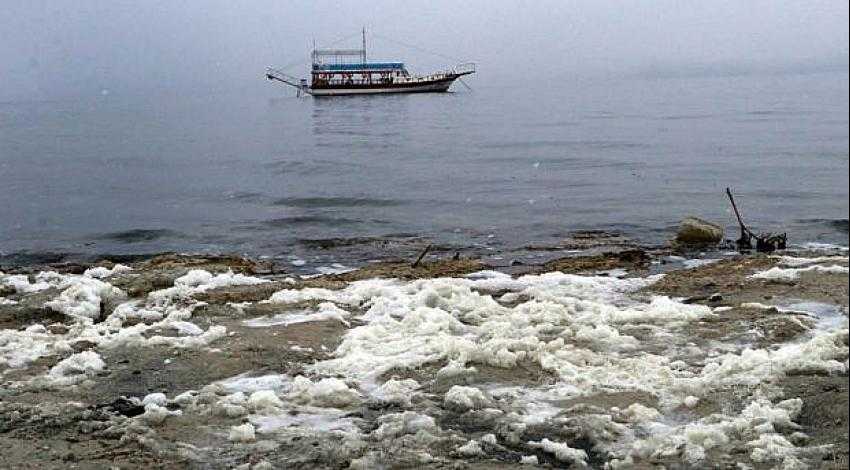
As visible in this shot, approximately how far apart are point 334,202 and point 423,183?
4830 millimetres

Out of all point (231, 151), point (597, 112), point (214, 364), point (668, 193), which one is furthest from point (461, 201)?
point (597, 112)

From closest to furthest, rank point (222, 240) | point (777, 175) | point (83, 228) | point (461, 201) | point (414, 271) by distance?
point (414, 271) < point (222, 240) < point (83, 228) < point (461, 201) < point (777, 175)

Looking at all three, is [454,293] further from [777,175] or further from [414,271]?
[777,175]

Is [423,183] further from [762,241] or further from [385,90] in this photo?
[385,90]

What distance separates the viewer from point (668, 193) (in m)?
24.4

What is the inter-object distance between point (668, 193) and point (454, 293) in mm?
16330

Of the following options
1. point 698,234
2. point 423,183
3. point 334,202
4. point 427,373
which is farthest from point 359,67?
point 427,373

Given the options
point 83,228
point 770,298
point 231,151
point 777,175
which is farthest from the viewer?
point 231,151

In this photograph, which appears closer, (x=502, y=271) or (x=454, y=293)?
(x=454, y=293)

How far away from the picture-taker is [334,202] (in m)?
24.7

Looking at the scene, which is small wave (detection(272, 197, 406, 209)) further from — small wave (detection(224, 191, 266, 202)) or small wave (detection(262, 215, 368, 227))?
small wave (detection(262, 215, 368, 227))

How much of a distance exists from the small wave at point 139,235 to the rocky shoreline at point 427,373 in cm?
824

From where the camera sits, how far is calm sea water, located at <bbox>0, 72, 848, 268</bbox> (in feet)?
62.3

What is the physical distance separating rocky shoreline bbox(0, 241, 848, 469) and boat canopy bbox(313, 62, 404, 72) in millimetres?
101533
